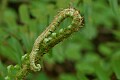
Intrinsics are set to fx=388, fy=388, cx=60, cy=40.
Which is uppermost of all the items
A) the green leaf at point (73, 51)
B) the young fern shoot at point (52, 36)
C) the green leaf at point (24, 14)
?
the young fern shoot at point (52, 36)

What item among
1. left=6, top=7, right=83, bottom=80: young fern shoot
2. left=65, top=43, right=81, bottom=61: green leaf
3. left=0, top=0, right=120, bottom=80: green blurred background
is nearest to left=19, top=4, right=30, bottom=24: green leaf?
left=0, top=0, right=120, bottom=80: green blurred background

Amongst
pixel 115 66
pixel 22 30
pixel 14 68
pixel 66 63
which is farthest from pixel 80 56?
pixel 14 68

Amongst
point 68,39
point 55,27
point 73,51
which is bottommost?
point 73,51

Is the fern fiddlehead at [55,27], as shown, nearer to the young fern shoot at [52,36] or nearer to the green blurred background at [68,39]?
the young fern shoot at [52,36]

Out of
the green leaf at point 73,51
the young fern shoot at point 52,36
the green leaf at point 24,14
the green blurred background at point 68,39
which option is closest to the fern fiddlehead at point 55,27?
the young fern shoot at point 52,36

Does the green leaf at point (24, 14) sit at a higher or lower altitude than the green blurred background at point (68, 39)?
higher

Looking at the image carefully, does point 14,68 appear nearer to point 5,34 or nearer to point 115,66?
point 115,66

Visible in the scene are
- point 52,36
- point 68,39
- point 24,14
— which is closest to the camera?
point 52,36

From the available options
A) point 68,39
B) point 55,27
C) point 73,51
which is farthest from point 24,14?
point 73,51

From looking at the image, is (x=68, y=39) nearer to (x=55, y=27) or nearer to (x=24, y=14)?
(x=55, y=27)
